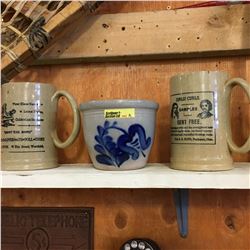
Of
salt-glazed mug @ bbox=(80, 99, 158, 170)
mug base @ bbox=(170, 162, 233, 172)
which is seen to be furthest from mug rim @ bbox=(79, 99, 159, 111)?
mug base @ bbox=(170, 162, 233, 172)

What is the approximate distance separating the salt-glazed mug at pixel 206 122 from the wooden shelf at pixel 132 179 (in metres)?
0.02

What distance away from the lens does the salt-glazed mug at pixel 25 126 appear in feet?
1.69

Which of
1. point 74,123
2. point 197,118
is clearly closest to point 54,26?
point 74,123

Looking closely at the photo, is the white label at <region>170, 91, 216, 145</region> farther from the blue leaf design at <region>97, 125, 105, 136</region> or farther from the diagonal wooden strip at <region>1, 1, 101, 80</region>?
the diagonal wooden strip at <region>1, 1, 101, 80</region>

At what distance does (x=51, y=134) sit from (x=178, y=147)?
200mm

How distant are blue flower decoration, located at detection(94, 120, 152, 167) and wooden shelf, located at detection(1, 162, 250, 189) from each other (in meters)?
0.02

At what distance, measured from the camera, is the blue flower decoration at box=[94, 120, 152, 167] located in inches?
19.3

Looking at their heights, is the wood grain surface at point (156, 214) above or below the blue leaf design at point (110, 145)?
below

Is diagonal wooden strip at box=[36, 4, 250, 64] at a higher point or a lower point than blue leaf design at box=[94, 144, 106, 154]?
higher

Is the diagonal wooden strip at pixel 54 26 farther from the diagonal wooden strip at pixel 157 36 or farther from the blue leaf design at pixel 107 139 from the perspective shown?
the blue leaf design at pixel 107 139

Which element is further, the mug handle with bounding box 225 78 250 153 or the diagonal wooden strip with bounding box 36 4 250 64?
the diagonal wooden strip with bounding box 36 4 250 64

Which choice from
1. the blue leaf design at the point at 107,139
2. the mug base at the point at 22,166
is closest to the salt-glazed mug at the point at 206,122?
the blue leaf design at the point at 107,139

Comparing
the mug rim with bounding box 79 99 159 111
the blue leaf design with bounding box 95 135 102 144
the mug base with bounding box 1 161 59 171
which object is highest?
the mug rim with bounding box 79 99 159 111

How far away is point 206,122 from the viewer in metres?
0.48
